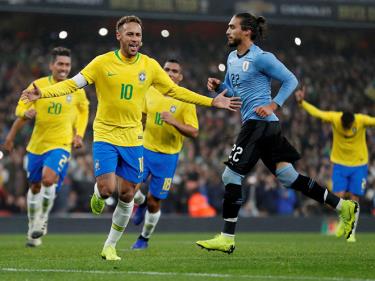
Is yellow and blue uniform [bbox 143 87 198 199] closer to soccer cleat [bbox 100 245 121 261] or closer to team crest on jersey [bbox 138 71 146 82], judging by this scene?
team crest on jersey [bbox 138 71 146 82]

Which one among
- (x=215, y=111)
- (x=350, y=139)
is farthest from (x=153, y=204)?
(x=215, y=111)

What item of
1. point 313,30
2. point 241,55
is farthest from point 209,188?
point 241,55

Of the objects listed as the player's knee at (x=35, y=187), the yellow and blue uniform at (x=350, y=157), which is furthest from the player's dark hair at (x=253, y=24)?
the yellow and blue uniform at (x=350, y=157)

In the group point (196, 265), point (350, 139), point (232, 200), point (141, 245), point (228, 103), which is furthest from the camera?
point (350, 139)

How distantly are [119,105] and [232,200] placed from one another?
5.41 feet

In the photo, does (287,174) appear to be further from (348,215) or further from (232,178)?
(348,215)

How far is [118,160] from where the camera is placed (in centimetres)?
1075

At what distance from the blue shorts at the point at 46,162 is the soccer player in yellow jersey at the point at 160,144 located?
4.68 ft

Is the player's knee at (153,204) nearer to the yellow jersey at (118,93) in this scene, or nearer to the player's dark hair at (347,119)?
the yellow jersey at (118,93)

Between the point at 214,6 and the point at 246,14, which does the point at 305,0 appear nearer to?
the point at 214,6

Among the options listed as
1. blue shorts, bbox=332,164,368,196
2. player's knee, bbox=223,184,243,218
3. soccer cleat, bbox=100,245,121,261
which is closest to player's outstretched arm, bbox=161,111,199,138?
player's knee, bbox=223,184,243,218

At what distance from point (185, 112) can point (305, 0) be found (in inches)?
527

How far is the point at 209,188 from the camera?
23.8 metres

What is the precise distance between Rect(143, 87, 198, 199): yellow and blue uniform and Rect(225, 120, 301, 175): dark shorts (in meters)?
2.51
